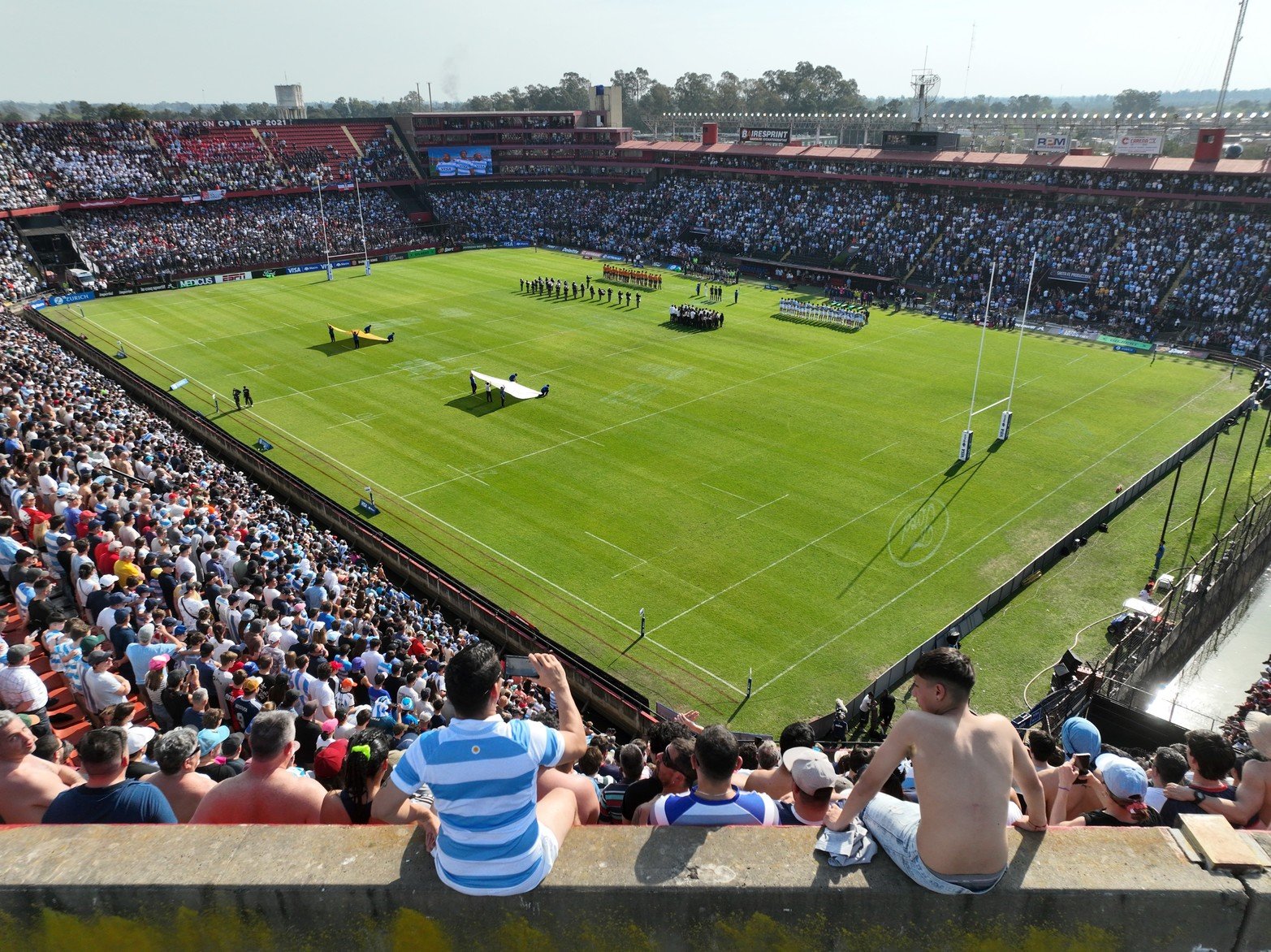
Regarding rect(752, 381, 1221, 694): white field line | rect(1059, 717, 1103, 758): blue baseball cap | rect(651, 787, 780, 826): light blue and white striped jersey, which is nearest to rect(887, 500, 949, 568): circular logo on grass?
rect(752, 381, 1221, 694): white field line

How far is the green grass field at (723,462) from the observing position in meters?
23.3

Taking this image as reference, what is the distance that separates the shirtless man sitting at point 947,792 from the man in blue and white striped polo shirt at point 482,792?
4.74ft

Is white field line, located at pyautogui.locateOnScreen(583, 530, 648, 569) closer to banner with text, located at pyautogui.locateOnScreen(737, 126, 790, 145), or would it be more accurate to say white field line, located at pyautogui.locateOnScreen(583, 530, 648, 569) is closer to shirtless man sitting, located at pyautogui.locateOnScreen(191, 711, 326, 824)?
shirtless man sitting, located at pyautogui.locateOnScreen(191, 711, 326, 824)

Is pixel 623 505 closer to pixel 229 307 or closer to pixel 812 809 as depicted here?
pixel 812 809

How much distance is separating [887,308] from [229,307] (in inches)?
1725

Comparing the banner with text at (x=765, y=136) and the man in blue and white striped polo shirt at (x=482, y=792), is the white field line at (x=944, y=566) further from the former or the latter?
the banner with text at (x=765, y=136)

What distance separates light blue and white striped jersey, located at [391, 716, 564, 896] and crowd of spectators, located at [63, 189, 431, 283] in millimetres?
70021

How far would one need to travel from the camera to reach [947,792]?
421cm

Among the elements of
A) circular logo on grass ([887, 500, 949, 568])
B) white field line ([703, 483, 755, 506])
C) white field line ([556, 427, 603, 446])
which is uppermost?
white field line ([556, 427, 603, 446])

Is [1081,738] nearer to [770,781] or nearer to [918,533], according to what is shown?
[770,781]

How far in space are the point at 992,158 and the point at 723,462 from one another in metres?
45.1

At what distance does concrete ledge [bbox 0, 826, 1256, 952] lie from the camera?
397 centimetres

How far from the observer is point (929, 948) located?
13.2ft

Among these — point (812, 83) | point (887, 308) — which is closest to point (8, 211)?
point (887, 308)
